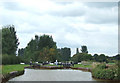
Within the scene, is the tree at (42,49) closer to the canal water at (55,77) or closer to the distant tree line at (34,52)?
the distant tree line at (34,52)

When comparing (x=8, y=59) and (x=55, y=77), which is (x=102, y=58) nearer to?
(x=8, y=59)

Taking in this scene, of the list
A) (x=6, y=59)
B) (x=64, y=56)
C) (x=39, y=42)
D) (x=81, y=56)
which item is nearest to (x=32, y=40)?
(x=39, y=42)

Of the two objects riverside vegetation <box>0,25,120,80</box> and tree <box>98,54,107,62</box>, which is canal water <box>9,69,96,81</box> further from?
tree <box>98,54,107,62</box>

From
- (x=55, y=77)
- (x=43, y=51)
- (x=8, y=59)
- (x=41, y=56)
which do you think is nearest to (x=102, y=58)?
(x=43, y=51)

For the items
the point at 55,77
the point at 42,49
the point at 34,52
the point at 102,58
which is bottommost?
the point at 55,77

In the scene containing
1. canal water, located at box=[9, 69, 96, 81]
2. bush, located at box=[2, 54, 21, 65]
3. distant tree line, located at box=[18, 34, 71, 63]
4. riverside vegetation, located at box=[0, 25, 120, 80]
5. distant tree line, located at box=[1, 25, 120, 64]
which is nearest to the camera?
canal water, located at box=[9, 69, 96, 81]

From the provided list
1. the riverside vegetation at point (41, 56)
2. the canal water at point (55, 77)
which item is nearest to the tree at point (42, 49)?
the riverside vegetation at point (41, 56)

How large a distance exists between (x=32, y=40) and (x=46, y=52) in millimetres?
33964

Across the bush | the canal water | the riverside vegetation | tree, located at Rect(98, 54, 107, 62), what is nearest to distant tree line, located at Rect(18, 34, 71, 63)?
the riverside vegetation

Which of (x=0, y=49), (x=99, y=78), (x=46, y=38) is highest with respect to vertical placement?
(x=46, y=38)

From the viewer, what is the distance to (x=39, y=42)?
263ft

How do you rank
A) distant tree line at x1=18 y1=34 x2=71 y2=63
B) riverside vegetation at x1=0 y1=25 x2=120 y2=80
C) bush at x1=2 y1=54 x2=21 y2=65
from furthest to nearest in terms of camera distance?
1. distant tree line at x1=18 y1=34 x2=71 y2=63
2. bush at x1=2 y1=54 x2=21 y2=65
3. riverside vegetation at x1=0 y1=25 x2=120 y2=80

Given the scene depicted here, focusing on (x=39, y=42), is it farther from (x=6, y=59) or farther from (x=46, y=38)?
(x=6, y=59)

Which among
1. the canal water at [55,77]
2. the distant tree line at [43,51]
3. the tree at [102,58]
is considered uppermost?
the distant tree line at [43,51]
